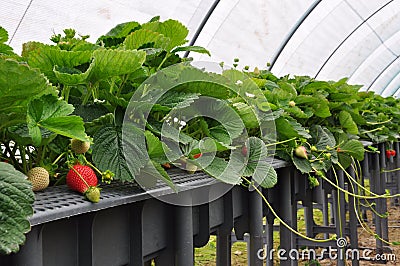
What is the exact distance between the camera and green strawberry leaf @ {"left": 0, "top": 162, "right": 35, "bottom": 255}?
0.57 metres

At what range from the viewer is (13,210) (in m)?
0.59

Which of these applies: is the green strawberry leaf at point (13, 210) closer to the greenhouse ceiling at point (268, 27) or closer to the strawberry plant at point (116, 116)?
the strawberry plant at point (116, 116)

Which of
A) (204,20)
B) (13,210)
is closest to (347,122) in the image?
(13,210)

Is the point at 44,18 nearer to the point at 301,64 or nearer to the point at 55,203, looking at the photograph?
the point at 55,203

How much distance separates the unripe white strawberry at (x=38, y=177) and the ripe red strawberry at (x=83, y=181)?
0.13ft

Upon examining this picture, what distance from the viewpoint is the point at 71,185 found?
2.76 ft

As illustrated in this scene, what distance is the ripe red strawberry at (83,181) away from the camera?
31.0 inches

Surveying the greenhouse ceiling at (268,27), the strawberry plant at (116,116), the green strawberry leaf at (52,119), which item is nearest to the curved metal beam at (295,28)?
the greenhouse ceiling at (268,27)

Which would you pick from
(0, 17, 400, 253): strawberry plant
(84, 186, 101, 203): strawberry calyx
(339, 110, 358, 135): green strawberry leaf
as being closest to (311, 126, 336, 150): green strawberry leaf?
(339, 110, 358, 135): green strawberry leaf

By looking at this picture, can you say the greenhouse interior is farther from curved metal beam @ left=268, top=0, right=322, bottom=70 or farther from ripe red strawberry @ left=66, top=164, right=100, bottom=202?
curved metal beam @ left=268, top=0, right=322, bottom=70

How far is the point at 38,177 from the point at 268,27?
17.6 feet

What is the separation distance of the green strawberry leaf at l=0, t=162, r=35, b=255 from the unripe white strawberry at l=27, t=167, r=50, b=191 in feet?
0.62

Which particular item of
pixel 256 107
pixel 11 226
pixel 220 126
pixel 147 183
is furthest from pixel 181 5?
pixel 11 226

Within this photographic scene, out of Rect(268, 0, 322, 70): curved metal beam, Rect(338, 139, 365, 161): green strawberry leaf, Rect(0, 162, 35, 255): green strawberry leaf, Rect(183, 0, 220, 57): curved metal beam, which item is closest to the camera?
Rect(0, 162, 35, 255): green strawberry leaf
